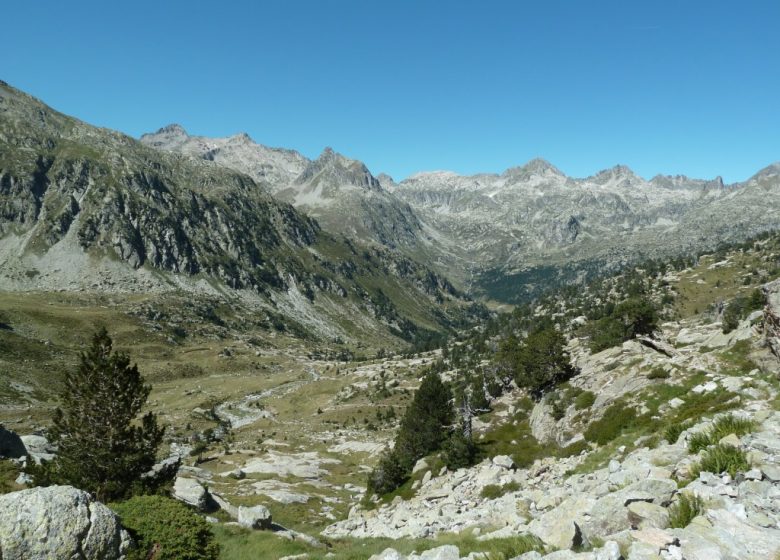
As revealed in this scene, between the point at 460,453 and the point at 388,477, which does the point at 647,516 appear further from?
the point at 388,477

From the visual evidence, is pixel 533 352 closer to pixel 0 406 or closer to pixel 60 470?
pixel 60 470

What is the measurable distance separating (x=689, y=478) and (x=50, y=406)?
617 ft

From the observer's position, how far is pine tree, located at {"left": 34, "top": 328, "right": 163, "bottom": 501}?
95.2 feet

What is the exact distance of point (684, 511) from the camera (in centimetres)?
1005

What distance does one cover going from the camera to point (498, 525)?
17906mm

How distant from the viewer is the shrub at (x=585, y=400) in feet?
143

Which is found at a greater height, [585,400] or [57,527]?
[57,527]

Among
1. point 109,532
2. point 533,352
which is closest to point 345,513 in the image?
point 533,352

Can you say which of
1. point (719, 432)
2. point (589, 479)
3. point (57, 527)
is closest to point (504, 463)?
point (589, 479)

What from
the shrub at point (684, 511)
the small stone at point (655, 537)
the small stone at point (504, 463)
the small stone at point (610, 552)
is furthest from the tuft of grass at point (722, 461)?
the small stone at point (504, 463)

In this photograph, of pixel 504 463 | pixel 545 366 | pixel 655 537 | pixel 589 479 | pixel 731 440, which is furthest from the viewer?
pixel 545 366

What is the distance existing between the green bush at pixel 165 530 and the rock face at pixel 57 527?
1.38 m

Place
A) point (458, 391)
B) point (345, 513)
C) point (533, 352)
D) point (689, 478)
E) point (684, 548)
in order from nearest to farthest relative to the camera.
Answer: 1. point (684, 548)
2. point (689, 478)
3. point (345, 513)
4. point (533, 352)
5. point (458, 391)

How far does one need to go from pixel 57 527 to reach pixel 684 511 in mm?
15908
